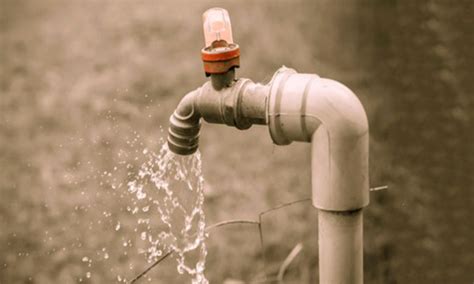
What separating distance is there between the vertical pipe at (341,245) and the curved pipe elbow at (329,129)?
0.02 m

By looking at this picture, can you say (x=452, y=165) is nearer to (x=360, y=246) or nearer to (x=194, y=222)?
(x=360, y=246)

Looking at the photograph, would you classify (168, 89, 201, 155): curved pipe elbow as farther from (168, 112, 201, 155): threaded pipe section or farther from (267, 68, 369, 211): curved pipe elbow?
(267, 68, 369, 211): curved pipe elbow

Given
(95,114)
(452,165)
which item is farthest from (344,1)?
(95,114)

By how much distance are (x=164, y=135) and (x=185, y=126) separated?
0.68 meters

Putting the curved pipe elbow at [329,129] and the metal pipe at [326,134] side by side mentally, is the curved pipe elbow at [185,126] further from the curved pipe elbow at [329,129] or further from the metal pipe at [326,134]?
the curved pipe elbow at [329,129]

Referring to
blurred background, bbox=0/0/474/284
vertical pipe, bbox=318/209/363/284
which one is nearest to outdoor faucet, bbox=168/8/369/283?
vertical pipe, bbox=318/209/363/284

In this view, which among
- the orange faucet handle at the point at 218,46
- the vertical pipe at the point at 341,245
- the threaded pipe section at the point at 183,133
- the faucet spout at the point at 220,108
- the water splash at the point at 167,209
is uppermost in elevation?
the orange faucet handle at the point at 218,46

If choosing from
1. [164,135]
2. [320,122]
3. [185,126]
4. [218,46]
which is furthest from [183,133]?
[164,135]

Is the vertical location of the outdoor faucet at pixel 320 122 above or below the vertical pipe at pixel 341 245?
above

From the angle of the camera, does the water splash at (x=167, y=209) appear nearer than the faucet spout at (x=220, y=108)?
No

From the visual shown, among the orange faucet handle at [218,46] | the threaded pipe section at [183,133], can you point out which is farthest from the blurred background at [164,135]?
the orange faucet handle at [218,46]

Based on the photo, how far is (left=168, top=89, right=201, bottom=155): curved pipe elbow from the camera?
1.13 metres

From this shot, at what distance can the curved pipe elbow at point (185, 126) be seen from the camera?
3.72 feet

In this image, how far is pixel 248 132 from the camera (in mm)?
1867
